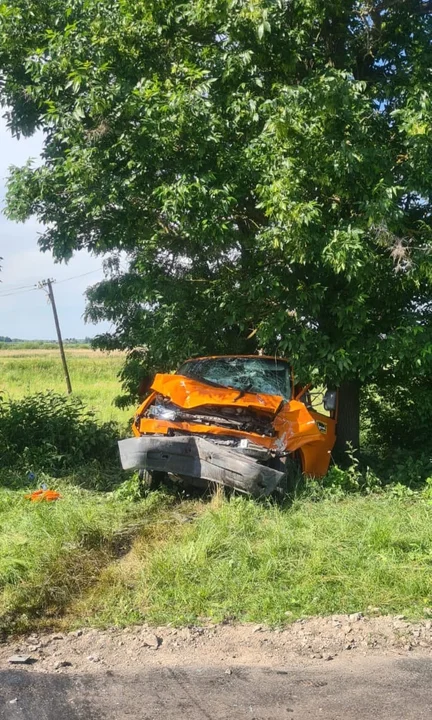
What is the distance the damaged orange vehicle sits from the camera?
598 centimetres

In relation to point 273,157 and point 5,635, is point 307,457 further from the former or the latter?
point 5,635

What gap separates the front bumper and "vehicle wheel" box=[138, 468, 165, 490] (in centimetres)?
50

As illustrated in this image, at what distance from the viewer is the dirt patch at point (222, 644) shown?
3.61 m

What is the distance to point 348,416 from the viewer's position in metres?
9.04

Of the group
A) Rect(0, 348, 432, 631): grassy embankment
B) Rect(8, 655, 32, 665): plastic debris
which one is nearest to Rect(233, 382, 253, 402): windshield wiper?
Rect(0, 348, 432, 631): grassy embankment

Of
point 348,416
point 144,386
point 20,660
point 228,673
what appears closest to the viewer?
point 228,673

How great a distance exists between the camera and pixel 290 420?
6.58 meters

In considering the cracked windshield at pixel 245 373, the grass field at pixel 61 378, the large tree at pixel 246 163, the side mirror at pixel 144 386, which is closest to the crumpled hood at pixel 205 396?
the cracked windshield at pixel 245 373

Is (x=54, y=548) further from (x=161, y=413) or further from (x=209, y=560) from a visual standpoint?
(x=161, y=413)

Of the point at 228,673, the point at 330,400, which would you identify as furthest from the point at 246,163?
the point at 228,673

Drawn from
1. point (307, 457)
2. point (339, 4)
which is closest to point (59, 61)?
point (339, 4)

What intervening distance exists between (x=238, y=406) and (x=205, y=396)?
1.27 ft

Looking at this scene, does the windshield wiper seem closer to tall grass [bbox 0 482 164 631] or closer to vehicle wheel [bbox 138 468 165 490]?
vehicle wheel [bbox 138 468 165 490]

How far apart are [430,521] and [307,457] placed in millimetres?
1805
